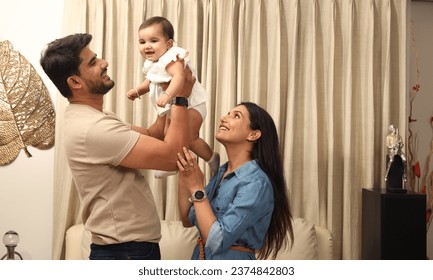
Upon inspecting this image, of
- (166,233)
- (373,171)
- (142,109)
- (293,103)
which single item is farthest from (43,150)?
(373,171)

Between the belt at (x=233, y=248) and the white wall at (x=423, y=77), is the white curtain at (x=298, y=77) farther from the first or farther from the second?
the belt at (x=233, y=248)

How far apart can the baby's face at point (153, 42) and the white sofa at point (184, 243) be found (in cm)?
125

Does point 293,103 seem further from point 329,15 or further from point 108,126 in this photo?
point 108,126

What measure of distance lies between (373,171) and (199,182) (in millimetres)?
1764

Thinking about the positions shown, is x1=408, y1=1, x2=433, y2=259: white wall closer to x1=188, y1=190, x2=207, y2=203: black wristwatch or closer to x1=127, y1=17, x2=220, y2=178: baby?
x1=127, y1=17, x2=220, y2=178: baby

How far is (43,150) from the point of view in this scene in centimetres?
278

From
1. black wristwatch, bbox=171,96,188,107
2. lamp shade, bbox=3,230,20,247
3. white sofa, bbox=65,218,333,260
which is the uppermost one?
black wristwatch, bbox=171,96,188,107

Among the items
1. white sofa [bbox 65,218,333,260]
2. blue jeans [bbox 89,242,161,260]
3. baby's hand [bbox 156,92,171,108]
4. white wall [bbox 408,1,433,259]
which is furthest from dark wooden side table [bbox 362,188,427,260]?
baby's hand [bbox 156,92,171,108]

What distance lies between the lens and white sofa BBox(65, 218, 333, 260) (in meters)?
2.44

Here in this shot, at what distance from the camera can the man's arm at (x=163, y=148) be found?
126 centimetres

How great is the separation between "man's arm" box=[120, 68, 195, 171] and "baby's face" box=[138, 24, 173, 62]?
23 cm

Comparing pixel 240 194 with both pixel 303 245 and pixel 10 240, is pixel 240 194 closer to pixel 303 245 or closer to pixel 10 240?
pixel 10 240

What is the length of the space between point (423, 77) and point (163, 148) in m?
2.39

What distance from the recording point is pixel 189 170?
135 cm
